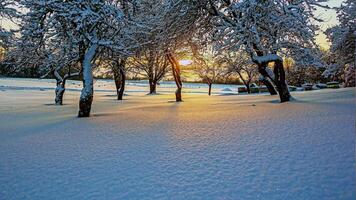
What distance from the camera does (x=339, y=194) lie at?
107 inches

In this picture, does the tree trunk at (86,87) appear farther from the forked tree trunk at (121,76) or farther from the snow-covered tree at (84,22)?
the forked tree trunk at (121,76)

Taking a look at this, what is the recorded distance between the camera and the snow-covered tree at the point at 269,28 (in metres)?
9.58

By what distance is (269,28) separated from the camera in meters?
10.5

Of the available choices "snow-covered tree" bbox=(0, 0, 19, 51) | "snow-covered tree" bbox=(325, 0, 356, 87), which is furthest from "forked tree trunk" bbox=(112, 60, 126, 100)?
"snow-covered tree" bbox=(325, 0, 356, 87)

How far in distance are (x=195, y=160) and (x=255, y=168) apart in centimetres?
90

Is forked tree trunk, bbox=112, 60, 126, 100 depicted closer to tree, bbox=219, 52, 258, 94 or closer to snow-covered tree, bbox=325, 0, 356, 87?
tree, bbox=219, 52, 258, 94

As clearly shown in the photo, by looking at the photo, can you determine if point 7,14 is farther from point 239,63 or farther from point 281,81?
point 239,63

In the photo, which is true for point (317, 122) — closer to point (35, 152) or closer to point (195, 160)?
point (195, 160)

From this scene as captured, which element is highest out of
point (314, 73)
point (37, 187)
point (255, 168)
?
point (314, 73)

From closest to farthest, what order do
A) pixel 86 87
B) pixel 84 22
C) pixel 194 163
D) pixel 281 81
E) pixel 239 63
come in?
1. pixel 194 163
2. pixel 84 22
3. pixel 86 87
4. pixel 281 81
5. pixel 239 63

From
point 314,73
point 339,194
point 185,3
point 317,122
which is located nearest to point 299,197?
point 339,194

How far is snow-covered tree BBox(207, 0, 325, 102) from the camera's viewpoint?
9578 millimetres

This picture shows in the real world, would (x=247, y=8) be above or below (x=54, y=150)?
above

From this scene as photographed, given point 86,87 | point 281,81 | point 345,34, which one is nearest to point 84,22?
point 86,87
